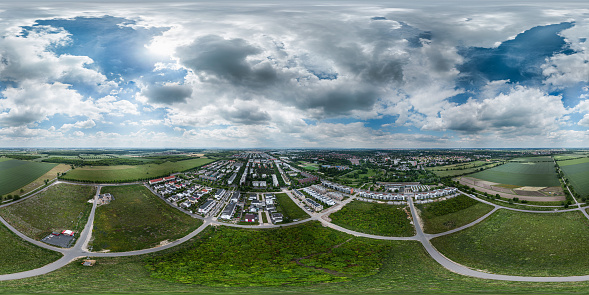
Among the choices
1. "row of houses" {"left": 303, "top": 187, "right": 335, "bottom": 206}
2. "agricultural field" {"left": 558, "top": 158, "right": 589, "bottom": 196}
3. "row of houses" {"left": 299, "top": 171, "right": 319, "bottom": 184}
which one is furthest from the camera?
"row of houses" {"left": 299, "top": 171, "right": 319, "bottom": 184}

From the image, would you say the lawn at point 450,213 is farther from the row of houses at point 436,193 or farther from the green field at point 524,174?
the green field at point 524,174

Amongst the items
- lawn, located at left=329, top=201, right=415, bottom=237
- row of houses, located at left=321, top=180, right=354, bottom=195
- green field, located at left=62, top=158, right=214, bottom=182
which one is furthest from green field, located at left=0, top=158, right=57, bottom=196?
row of houses, located at left=321, top=180, right=354, bottom=195

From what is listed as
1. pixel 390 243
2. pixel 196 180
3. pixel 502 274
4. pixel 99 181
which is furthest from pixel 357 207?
pixel 99 181

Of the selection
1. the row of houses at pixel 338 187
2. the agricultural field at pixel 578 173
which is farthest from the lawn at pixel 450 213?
the agricultural field at pixel 578 173

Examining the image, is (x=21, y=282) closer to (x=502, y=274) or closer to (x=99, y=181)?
(x=99, y=181)

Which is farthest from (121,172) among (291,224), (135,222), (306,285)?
(306,285)

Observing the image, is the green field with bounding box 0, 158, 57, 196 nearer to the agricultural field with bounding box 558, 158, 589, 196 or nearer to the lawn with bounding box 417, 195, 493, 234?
the lawn with bounding box 417, 195, 493, 234
